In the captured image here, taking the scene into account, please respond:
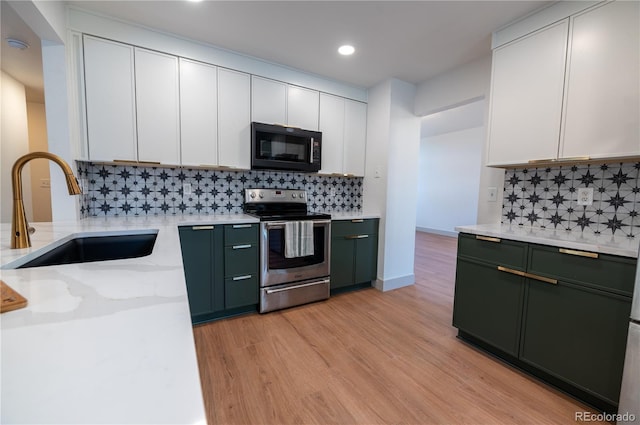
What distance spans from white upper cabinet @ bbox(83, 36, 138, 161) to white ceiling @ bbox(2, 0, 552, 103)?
0.90 ft

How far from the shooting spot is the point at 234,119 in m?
2.57

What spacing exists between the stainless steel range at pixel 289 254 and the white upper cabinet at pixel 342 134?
29.1 inches

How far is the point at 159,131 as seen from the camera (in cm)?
229

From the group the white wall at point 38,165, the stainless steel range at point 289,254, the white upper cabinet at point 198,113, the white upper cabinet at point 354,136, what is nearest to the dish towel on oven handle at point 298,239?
the stainless steel range at point 289,254

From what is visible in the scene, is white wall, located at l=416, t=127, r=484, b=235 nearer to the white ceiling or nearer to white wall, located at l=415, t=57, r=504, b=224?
white wall, located at l=415, t=57, r=504, b=224

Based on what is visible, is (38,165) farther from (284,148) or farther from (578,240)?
(578,240)

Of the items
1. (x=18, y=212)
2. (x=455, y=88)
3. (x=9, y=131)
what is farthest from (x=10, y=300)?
(x=9, y=131)

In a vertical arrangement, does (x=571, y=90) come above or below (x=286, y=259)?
above

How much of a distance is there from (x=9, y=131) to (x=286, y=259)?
3390 millimetres

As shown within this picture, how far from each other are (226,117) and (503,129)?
2.29m

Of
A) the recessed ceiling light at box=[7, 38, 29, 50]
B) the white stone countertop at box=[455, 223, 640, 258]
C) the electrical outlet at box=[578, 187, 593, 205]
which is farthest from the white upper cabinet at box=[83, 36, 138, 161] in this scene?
the electrical outlet at box=[578, 187, 593, 205]

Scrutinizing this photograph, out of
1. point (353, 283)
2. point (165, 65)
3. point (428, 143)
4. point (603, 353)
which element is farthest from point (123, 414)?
point (428, 143)

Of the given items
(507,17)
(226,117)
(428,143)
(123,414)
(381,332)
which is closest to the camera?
(123,414)

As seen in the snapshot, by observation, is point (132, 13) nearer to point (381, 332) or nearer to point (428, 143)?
point (381, 332)
